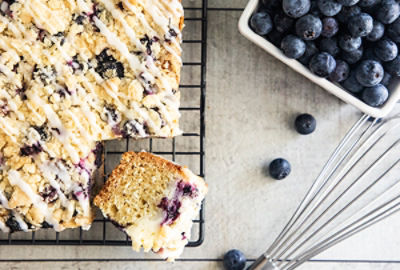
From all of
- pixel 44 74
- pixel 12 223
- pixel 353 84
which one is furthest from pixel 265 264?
pixel 44 74

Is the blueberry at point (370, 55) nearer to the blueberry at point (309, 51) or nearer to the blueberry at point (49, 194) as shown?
the blueberry at point (309, 51)

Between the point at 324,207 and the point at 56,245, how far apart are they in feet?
3.84

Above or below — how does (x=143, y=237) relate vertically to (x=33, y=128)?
below

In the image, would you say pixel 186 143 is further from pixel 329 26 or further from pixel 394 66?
pixel 394 66

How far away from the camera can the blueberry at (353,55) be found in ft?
6.82

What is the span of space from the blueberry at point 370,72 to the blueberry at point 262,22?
379 millimetres

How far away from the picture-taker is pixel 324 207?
243 centimetres

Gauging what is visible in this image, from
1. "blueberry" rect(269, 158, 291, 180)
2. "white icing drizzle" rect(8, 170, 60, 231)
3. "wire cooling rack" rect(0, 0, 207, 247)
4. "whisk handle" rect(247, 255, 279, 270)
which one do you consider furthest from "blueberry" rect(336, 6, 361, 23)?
"white icing drizzle" rect(8, 170, 60, 231)

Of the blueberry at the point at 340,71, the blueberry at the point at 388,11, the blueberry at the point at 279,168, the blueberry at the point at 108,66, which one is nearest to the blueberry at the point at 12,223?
the blueberry at the point at 108,66

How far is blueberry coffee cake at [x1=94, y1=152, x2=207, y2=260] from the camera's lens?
1.97 metres

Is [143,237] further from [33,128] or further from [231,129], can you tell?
[231,129]

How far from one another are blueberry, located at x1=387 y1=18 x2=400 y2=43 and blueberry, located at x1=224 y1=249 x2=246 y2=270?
1.09 m

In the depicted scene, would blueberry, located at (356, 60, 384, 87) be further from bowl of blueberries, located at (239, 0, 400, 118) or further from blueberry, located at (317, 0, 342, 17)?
blueberry, located at (317, 0, 342, 17)

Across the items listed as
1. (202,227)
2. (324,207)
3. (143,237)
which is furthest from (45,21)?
(324,207)
